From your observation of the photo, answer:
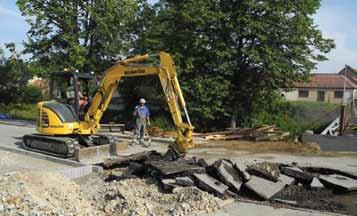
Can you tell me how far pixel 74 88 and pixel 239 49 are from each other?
10904 mm

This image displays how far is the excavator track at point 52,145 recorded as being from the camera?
1399cm

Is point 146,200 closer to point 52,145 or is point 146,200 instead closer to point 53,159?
point 53,159

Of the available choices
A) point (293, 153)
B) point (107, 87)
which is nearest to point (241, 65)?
point (293, 153)

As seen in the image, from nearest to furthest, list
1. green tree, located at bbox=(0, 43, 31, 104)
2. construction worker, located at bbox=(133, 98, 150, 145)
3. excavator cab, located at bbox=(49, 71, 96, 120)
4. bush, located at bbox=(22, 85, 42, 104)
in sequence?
excavator cab, located at bbox=(49, 71, 96, 120) < construction worker, located at bbox=(133, 98, 150, 145) < green tree, located at bbox=(0, 43, 31, 104) < bush, located at bbox=(22, 85, 42, 104)

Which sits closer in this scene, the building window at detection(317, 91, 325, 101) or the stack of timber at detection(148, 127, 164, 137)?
the stack of timber at detection(148, 127, 164, 137)

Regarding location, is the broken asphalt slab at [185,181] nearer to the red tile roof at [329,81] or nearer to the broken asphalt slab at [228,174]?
the broken asphalt slab at [228,174]

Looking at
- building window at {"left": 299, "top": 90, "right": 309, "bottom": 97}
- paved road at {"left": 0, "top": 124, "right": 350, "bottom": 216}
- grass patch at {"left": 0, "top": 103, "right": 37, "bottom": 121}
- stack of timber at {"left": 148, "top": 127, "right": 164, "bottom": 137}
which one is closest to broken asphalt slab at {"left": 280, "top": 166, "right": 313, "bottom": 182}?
paved road at {"left": 0, "top": 124, "right": 350, "bottom": 216}

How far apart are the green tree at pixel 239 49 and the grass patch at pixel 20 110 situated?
585 inches

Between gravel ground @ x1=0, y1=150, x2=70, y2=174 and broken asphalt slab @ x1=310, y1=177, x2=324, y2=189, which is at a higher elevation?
broken asphalt slab @ x1=310, y1=177, x2=324, y2=189

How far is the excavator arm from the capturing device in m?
12.0

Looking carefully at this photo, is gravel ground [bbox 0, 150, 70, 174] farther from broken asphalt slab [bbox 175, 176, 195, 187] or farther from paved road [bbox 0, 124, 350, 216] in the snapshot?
broken asphalt slab [bbox 175, 176, 195, 187]

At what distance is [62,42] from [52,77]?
10.4m

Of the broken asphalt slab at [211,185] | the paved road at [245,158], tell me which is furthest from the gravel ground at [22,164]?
the broken asphalt slab at [211,185]

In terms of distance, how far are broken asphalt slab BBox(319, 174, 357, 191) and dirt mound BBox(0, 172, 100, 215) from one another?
5071 millimetres
